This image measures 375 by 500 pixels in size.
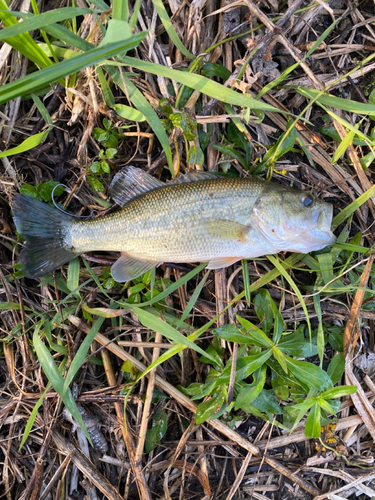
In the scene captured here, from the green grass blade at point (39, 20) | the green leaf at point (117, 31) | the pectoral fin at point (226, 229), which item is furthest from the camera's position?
the pectoral fin at point (226, 229)

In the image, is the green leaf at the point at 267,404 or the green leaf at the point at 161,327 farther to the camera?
the green leaf at the point at 267,404

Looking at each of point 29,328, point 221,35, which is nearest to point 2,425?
point 29,328

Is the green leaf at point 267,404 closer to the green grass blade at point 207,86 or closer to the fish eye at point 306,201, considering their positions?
the fish eye at point 306,201

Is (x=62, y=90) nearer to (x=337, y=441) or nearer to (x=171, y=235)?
(x=171, y=235)

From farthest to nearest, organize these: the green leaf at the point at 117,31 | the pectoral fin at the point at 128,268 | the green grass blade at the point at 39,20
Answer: the pectoral fin at the point at 128,268 → the green grass blade at the point at 39,20 → the green leaf at the point at 117,31

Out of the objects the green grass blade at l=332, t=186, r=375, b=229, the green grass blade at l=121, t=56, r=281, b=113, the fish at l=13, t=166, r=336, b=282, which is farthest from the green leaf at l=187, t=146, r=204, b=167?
the green grass blade at l=332, t=186, r=375, b=229

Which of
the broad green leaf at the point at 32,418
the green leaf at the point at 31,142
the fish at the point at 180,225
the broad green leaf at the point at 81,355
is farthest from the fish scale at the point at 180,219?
the broad green leaf at the point at 32,418

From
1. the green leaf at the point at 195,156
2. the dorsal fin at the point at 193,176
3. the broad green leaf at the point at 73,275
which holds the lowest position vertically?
the broad green leaf at the point at 73,275
